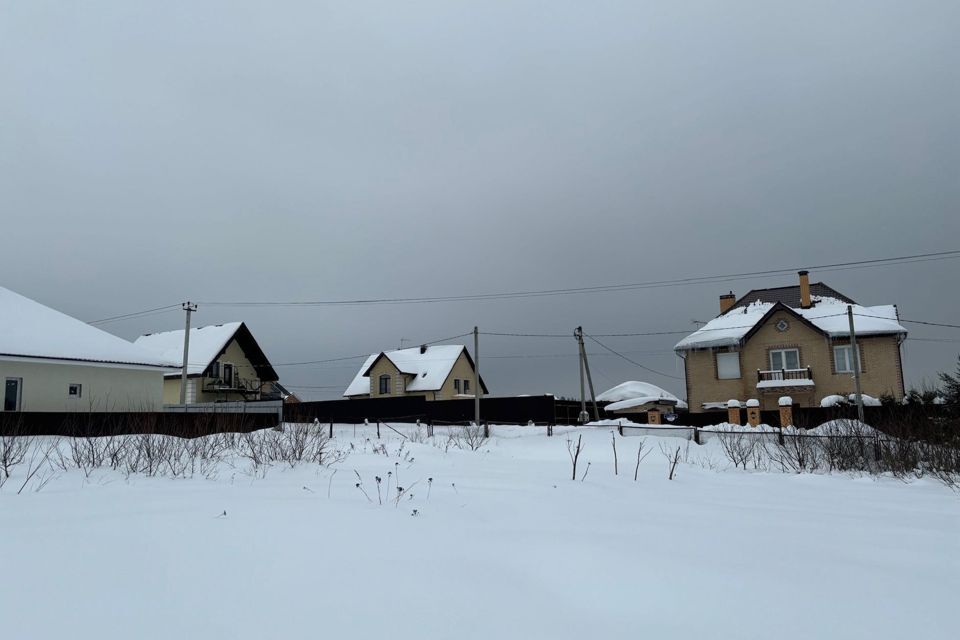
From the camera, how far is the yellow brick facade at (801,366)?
27375 millimetres

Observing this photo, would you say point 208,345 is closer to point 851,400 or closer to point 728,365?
point 728,365

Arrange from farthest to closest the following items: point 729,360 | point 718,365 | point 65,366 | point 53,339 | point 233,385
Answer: point 233,385
point 718,365
point 729,360
point 53,339
point 65,366

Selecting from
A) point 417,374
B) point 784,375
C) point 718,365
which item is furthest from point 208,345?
point 784,375

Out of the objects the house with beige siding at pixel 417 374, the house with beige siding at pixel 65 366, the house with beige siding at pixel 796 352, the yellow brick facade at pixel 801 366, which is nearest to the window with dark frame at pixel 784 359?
the house with beige siding at pixel 796 352

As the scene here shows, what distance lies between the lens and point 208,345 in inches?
1463

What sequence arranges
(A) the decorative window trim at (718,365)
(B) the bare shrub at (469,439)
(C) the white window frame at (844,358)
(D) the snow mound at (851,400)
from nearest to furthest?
(B) the bare shrub at (469,439) → (D) the snow mound at (851,400) → (C) the white window frame at (844,358) → (A) the decorative window trim at (718,365)

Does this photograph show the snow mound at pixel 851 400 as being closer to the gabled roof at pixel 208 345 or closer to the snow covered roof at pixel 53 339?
the snow covered roof at pixel 53 339

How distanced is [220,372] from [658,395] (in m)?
26.1

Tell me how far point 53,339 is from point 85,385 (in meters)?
1.79

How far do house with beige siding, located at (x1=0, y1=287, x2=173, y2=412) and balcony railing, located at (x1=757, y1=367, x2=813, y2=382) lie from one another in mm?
25166

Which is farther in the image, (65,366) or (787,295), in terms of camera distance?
(787,295)

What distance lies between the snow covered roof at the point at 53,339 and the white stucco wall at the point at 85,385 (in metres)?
0.33

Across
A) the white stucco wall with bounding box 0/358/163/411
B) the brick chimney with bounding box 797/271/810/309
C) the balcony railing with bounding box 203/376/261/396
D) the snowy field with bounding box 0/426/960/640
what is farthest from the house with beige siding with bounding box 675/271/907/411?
the balcony railing with bounding box 203/376/261/396

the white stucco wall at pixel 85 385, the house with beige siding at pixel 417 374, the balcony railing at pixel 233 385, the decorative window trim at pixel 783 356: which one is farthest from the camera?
the house with beige siding at pixel 417 374
